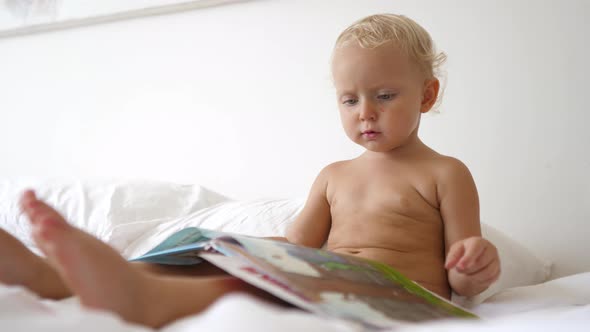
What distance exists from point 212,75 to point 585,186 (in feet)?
3.26

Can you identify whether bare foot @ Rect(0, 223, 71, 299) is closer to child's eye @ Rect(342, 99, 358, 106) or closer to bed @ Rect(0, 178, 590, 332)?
bed @ Rect(0, 178, 590, 332)

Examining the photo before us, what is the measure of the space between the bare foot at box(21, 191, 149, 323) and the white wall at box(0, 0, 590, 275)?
990 mm

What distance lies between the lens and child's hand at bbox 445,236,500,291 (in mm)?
677

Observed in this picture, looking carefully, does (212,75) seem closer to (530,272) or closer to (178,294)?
(530,272)

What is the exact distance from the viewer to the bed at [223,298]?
40 cm

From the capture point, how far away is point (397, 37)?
2.97 ft

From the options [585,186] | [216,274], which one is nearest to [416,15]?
[585,186]

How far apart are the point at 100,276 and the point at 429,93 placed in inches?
25.6

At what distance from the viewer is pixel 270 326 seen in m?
0.39

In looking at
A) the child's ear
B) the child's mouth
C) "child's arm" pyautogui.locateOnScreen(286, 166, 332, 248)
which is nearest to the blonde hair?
the child's ear

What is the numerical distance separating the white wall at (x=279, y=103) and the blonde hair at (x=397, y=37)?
0.40 metres

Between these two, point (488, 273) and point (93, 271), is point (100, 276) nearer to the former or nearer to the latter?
point (93, 271)

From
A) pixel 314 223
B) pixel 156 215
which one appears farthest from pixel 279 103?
pixel 314 223

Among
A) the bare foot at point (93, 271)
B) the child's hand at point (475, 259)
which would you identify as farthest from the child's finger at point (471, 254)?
the bare foot at point (93, 271)
